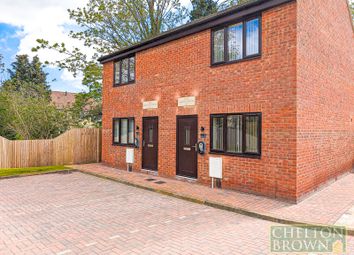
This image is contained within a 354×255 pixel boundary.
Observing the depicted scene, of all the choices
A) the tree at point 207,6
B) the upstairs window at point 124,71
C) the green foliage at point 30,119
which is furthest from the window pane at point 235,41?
the tree at point 207,6

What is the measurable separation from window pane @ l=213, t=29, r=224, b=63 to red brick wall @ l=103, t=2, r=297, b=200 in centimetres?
28

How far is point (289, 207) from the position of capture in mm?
6066

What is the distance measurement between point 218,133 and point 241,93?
1.50 metres

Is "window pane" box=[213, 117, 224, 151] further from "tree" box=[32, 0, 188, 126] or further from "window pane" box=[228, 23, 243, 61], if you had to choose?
"tree" box=[32, 0, 188, 126]

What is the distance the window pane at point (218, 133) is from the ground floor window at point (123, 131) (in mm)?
4667

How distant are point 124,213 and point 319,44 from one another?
300 inches

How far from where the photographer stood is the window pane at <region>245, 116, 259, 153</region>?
7266mm

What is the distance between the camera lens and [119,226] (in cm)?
508

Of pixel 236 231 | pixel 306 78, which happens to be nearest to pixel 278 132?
pixel 306 78

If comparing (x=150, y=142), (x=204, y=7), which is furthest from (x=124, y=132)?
(x=204, y=7)

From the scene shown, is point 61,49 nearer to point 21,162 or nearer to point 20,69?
point 21,162

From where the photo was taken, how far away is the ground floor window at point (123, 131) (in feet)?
38.9

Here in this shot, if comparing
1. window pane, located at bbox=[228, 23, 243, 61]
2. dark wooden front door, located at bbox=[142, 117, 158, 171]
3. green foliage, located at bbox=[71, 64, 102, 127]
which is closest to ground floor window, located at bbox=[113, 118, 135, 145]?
dark wooden front door, located at bbox=[142, 117, 158, 171]

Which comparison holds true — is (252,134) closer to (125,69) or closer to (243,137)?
(243,137)
